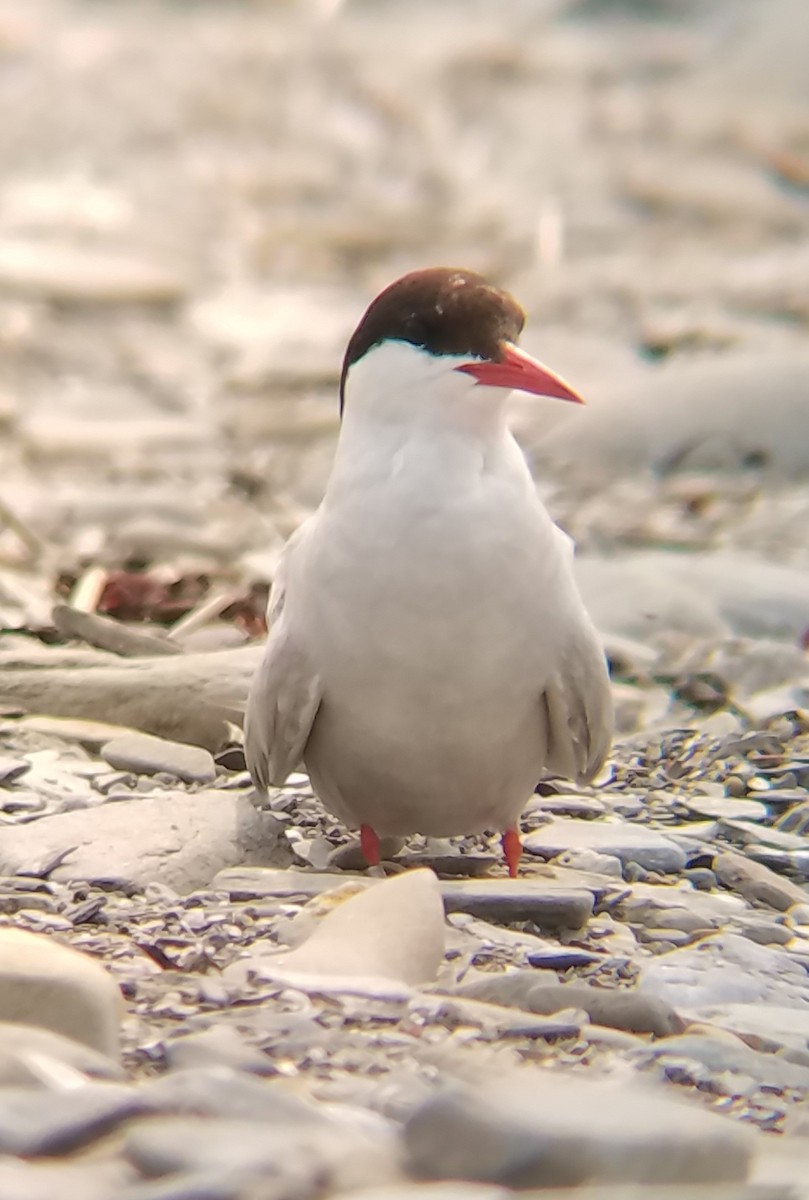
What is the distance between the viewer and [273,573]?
4.45 meters

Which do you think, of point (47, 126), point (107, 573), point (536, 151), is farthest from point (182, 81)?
point (107, 573)

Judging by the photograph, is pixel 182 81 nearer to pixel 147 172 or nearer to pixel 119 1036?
pixel 147 172

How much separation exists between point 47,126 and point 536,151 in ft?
9.98

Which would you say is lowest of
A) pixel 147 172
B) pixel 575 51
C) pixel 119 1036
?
pixel 119 1036

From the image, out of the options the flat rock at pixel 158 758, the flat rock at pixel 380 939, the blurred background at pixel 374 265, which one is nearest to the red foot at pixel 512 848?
the flat rock at pixel 380 939

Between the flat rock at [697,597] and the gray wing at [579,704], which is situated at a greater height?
the gray wing at [579,704]

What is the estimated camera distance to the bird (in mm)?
3188

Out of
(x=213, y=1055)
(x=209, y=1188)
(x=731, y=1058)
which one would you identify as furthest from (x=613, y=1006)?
Result: (x=209, y=1188)

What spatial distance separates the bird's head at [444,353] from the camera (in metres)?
3.23

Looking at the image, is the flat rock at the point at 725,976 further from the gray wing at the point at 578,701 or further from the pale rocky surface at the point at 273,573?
the gray wing at the point at 578,701

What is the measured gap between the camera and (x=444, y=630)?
318 cm

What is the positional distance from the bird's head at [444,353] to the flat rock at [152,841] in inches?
29.7

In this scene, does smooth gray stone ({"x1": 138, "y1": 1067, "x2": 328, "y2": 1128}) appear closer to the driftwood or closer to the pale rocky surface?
the pale rocky surface

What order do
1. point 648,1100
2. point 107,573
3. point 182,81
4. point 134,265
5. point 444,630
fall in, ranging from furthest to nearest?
point 182,81 < point 134,265 < point 107,573 < point 444,630 < point 648,1100
